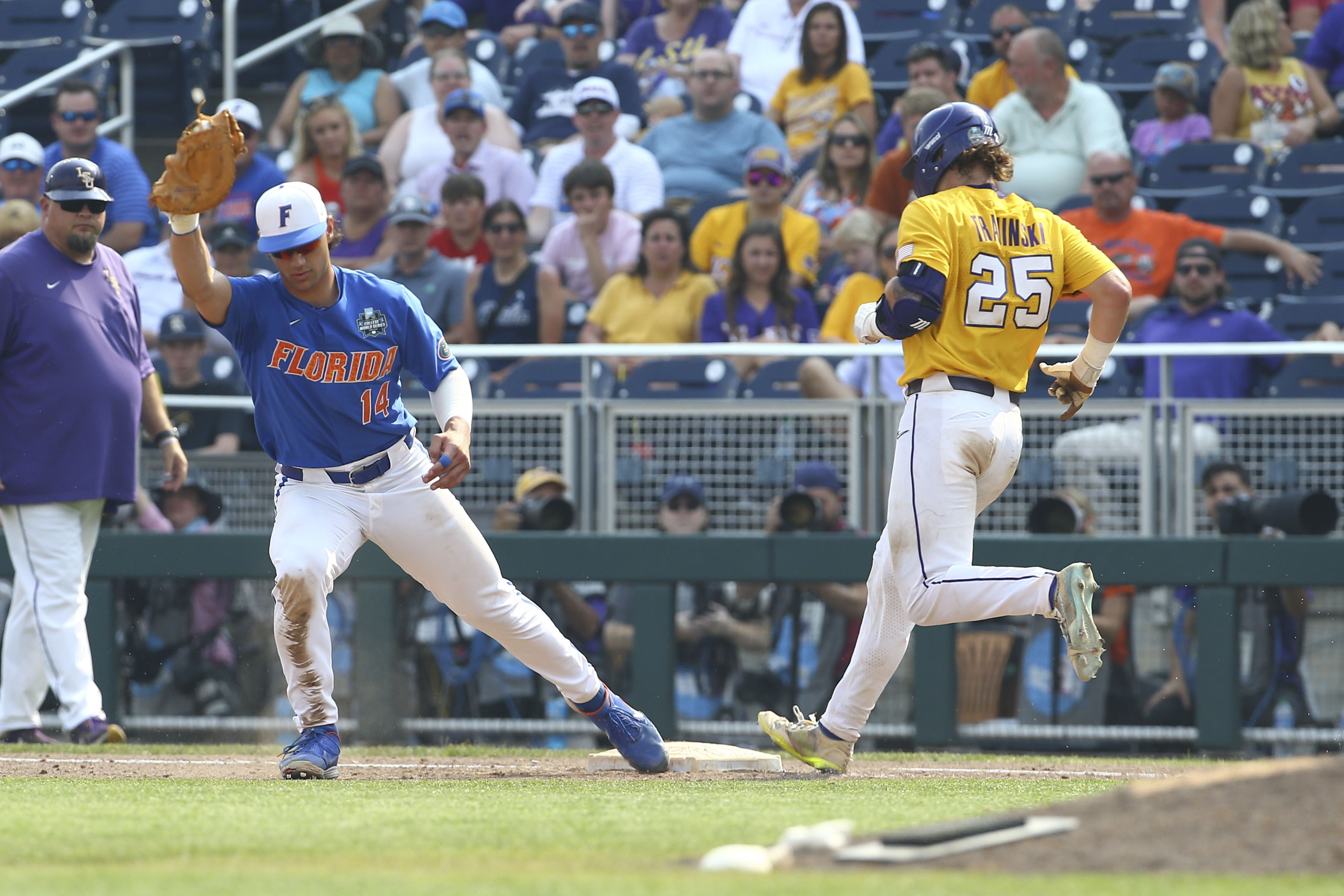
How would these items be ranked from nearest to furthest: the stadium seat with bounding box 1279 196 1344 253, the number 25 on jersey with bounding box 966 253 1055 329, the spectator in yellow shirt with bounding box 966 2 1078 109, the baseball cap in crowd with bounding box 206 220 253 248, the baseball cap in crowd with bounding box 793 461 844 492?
the number 25 on jersey with bounding box 966 253 1055 329, the baseball cap in crowd with bounding box 793 461 844 492, the stadium seat with bounding box 1279 196 1344 253, the baseball cap in crowd with bounding box 206 220 253 248, the spectator in yellow shirt with bounding box 966 2 1078 109

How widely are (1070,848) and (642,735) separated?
2364mm

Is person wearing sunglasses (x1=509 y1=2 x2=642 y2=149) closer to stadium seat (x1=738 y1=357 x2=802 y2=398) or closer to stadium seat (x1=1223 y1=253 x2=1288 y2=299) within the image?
stadium seat (x1=738 y1=357 x2=802 y2=398)

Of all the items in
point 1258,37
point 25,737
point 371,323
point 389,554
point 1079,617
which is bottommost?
point 25,737

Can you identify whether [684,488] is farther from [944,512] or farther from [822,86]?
[822,86]

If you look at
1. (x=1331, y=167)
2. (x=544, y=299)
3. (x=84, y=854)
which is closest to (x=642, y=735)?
(x=84, y=854)

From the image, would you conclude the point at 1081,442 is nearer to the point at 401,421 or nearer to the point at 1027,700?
the point at 1027,700

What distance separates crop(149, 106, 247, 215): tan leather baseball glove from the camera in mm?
5121

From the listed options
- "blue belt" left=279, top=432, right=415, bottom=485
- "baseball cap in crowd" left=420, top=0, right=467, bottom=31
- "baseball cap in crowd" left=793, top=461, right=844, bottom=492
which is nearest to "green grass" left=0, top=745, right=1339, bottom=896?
"blue belt" left=279, top=432, right=415, bottom=485

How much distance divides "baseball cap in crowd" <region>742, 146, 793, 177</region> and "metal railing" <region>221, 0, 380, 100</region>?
4477mm

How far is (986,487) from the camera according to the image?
5355 mm

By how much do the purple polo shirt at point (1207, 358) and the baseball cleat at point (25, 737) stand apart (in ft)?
16.1

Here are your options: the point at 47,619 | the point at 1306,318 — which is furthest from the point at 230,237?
the point at 1306,318

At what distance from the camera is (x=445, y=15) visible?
12.3 metres

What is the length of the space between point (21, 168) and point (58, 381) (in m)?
4.52
